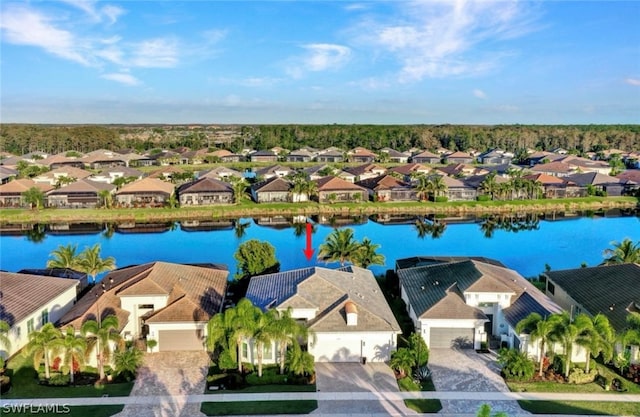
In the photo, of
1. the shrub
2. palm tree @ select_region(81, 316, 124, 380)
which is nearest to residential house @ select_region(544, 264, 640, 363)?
the shrub

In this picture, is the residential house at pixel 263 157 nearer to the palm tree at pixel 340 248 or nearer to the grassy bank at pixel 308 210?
the grassy bank at pixel 308 210

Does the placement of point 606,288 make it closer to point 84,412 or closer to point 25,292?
point 84,412

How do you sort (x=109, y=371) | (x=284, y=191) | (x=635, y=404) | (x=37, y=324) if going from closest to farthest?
1. (x=635, y=404)
2. (x=109, y=371)
3. (x=37, y=324)
4. (x=284, y=191)

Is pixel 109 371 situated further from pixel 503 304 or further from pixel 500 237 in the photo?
pixel 500 237

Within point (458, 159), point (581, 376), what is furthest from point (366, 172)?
point (581, 376)

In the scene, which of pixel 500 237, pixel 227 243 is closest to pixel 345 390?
pixel 227 243

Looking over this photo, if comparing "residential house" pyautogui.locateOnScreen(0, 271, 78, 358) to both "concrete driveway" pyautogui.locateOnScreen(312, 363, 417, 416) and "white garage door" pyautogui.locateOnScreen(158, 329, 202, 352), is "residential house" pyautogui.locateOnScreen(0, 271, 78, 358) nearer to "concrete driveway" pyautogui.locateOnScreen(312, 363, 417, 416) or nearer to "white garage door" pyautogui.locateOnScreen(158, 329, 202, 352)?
"white garage door" pyautogui.locateOnScreen(158, 329, 202, 352)
